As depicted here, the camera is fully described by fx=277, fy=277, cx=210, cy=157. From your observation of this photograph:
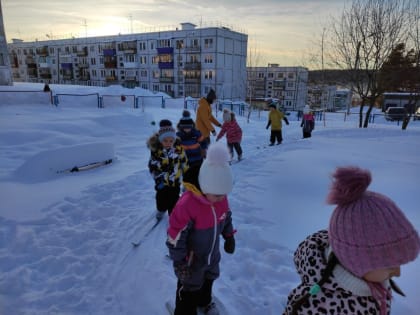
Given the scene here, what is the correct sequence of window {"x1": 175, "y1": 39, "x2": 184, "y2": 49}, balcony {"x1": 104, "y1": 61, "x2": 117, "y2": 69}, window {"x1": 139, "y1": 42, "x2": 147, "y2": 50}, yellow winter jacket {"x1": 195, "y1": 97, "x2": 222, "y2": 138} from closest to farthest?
yellow winter jacket {"x1": 195, "y1": 97, "x2": 222, "y2": 138} → window {"x1": 175, "y1": 39, "x2": 184, "y2": 49} → window {"x1": 139, "y1": 42, "x2": 147, "y2": 50} → balcony {"x1": 104, "y1": 61, "x2": 117, "y2": 69}

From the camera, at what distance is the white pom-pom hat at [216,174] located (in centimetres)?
201

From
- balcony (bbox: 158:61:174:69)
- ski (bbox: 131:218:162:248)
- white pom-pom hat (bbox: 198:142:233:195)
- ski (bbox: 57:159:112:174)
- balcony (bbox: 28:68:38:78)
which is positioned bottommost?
ski (bbox: 131:218:162:248)

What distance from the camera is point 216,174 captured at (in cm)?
202

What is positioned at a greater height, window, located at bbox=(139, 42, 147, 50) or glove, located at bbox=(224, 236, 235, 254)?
window, located at bbox=(139, 42, 147, 50)

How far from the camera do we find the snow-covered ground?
278 cm

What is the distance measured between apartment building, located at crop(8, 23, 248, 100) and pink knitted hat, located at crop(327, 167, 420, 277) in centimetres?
4146

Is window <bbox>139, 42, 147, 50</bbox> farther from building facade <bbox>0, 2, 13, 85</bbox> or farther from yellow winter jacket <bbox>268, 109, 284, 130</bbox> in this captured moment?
yellow winter jacket <bbox>268, 109, 284, 130</bbox>

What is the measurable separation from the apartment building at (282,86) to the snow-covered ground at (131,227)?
51.6 meters

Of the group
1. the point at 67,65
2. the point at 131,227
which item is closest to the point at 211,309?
the point at 131,227

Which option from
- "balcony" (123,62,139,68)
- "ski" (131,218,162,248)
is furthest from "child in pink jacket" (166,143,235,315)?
"balcony" (123,62,139,68)

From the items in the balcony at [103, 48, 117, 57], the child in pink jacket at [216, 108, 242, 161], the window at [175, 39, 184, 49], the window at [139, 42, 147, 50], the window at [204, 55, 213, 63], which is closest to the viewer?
the child in pink jacket at [216, 108, 242, 161]

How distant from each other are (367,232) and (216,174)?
43.9 inches

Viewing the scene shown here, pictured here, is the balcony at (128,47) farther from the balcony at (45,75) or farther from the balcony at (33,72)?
the balcony at (33,72)

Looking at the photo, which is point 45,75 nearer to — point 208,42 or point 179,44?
point 179,44
